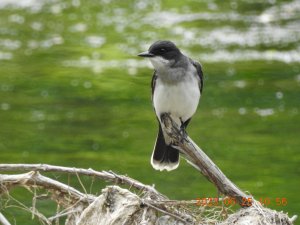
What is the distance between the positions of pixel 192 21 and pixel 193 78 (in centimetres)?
1762

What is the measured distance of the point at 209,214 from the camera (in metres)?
7.65

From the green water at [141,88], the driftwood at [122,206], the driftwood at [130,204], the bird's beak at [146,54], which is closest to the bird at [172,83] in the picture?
the bird's beak at [146,54]

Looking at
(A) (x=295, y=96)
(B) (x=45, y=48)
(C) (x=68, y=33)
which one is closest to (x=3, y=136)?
(A) (x=295, y=96)

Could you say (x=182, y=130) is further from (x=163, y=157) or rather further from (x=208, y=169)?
(x=208, y=169)

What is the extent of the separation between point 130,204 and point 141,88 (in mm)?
13670

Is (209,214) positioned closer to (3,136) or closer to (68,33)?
(3,136)

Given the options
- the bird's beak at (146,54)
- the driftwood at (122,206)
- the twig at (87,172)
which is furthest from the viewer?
the bird's beak at (146,54)

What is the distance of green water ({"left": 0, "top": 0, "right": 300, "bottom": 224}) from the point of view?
16406 mm

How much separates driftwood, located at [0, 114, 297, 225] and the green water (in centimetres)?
518

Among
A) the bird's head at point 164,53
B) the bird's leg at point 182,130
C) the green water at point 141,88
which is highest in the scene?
the bird's head at point 164,53

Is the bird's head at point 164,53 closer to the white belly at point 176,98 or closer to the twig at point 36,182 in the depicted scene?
the white belly at point 176,98

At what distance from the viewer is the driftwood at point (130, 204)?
23.9ft

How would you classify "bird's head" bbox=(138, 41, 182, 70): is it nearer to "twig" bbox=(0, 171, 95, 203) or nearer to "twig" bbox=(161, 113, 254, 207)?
"twig" bbox=(161, 113, 254, 207)

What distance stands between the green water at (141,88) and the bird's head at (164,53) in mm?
3876
